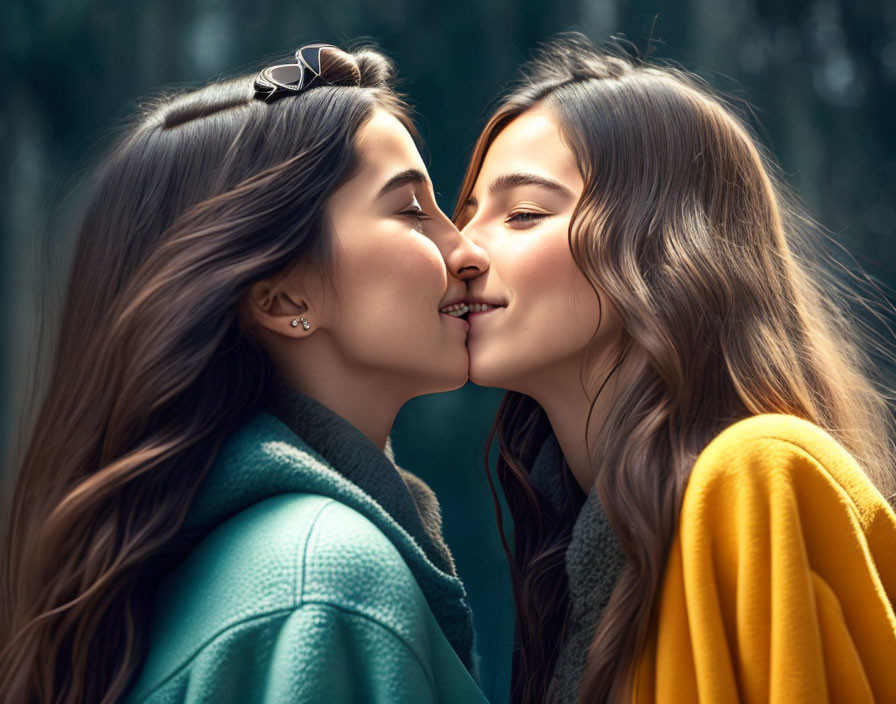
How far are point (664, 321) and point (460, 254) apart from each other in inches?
18.8

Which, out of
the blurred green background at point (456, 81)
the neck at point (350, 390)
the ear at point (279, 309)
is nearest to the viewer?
the ear at point (279, 309)

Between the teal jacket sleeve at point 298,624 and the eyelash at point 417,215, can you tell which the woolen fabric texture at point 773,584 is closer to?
the teal jacket sleeve at point 298,624

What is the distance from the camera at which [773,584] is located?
1538 mm

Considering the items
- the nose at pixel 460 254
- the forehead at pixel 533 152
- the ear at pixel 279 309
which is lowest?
the ear at pixel 279 309

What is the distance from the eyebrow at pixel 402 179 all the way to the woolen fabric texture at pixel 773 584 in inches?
31.5

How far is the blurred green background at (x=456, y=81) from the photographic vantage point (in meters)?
3.53

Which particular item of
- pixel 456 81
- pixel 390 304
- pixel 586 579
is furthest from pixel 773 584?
pixel 456 81

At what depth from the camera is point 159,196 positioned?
6.12 ft

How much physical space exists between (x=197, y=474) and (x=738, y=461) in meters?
0.88

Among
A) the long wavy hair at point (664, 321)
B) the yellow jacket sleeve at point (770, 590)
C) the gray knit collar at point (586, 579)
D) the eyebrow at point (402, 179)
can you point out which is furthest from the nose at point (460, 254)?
the yellow jacket sleeve at point (770, 590)

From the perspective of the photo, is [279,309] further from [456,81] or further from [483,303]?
[456,81]

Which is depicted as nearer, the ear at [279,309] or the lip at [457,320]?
the ear at [279,309]

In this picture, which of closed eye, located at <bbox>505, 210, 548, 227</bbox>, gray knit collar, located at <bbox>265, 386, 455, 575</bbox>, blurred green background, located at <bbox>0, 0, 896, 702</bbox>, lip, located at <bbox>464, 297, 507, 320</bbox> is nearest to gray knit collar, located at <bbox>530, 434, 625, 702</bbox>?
gray knit collar, located at <bbox>265, 386, 455, 575</bbox>

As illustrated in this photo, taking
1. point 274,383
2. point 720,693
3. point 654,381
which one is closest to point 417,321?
point 274,383
